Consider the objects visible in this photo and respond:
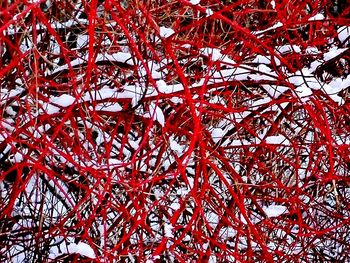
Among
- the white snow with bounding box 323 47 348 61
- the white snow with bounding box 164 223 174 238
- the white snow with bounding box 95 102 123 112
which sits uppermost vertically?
the white snow with bounding box 323 47 348 61

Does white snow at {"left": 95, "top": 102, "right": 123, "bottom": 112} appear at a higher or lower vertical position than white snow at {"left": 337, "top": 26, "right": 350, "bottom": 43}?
lower

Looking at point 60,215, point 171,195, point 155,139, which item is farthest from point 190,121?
point 60,215

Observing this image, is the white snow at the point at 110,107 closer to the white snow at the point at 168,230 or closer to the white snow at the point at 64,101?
the white snow at the point at 64,101

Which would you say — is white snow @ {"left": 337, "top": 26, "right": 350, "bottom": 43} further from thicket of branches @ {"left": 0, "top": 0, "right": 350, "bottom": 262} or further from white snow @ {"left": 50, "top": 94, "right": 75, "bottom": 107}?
white snow @ {"left": 50, "top": 94, "right": 75, "bottom": 107}

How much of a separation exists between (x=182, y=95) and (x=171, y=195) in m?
0.85

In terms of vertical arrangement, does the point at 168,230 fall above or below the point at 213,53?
below

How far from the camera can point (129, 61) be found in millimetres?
2771

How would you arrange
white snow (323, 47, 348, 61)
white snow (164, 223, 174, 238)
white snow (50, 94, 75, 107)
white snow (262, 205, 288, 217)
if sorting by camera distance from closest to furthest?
white snow (50, 94, 75, 107) → white snow (164, 223, 174, 238) → white snow (323, 47, 348, 61) → white snow (262, 205, 288, 217)

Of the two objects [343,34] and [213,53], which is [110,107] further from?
[343,34]

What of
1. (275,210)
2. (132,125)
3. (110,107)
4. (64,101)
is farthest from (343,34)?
(64,101)

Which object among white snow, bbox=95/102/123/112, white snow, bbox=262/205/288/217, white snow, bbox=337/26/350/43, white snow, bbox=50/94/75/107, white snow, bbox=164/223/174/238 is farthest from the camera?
white snow, bbox=262/205/288/217

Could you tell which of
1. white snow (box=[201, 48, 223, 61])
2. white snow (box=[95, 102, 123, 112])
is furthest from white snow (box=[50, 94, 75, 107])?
white snow (box=[201, 48, 223, 61])

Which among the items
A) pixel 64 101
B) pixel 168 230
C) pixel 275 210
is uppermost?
pixel 275 210

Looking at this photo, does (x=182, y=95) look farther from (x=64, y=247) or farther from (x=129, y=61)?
(x=64, y=247)
